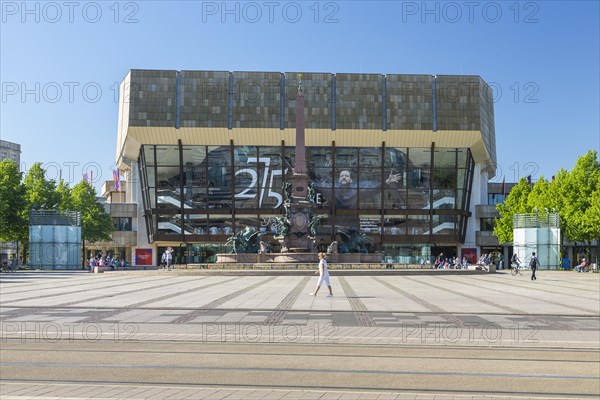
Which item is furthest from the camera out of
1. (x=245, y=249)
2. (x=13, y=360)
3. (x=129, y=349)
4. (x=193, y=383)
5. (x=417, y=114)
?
(x=417, y=114)

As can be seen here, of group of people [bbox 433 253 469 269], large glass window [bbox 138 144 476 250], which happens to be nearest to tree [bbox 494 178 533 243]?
large glass window [bbox 138 144 476 250]

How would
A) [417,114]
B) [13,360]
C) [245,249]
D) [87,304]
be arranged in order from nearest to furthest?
[13,360] → [87,304] → [245,249] → [417,114]

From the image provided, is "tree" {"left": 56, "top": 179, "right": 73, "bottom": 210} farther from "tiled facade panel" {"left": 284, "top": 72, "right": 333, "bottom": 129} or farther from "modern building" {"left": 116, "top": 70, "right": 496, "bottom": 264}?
"tiled facade panel" {"left": 284, "top": 72, "right": 333, "bottom": 129}

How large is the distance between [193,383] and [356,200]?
81314 millimetres

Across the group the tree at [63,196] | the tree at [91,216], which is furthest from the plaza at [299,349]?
the tree at [91,216]

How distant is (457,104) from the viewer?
86000mm

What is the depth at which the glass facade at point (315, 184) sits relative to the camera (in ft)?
292

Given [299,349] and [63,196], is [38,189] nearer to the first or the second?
[63,196]

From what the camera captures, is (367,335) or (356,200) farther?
(356,200)

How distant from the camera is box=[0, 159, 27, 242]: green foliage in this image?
67.8 meters

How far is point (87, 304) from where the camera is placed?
72.6 feet

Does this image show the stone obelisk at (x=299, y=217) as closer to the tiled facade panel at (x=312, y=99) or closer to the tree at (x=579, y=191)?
the tree at (x=579, y=191)

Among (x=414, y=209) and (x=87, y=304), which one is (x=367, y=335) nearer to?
(x=87, y=304)

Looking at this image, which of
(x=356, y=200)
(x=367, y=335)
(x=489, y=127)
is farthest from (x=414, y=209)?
(x=367, y=335)
